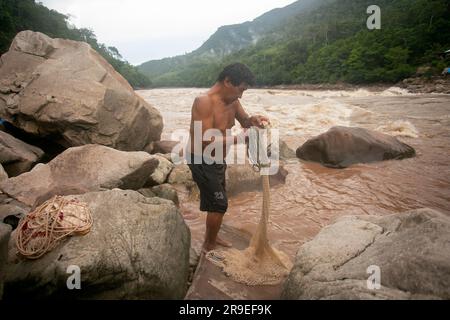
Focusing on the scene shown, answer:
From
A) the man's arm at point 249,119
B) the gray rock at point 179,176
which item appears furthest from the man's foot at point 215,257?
the gray rock at point 179,176

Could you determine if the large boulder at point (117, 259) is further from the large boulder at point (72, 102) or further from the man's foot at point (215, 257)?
the large boulder at point (72, 102)

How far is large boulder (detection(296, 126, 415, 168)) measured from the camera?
672 centimetres

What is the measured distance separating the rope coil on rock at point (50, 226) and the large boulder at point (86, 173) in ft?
4.83

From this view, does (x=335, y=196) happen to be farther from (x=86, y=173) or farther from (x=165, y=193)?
(x=86, y=173)

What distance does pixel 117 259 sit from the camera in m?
2.27

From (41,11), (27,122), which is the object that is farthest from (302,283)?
(41,11)

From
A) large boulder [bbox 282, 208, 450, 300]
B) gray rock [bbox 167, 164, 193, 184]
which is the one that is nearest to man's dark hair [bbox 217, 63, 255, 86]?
large boulder [bbox 282, 208, 450, 300]

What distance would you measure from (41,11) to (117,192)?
60740 millimetres

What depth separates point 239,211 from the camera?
15.9 feet

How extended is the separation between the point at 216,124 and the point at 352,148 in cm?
458

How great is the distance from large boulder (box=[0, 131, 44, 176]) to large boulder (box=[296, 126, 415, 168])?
19.6 ft

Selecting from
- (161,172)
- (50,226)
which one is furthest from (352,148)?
(50,226)

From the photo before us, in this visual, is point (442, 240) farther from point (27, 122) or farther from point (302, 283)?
point (27, 122)

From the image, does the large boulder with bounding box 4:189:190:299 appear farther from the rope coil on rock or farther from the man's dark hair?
the man's dark hair
